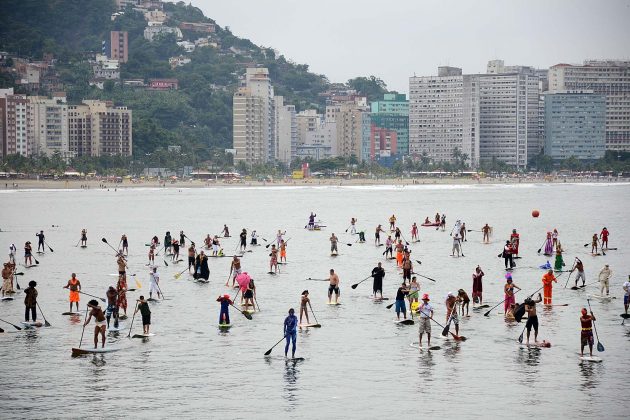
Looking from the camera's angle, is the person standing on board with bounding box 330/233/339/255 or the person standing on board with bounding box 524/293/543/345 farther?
the person standing on board with bounding box 330/233/339/255

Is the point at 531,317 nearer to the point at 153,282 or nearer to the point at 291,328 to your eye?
the point at 291,328

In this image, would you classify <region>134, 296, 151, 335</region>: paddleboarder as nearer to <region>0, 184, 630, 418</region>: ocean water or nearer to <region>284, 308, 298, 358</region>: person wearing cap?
<region>0, 184, 630, 418</region>: ocean water

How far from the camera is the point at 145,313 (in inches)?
1296

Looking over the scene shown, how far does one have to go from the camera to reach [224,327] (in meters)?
35.4

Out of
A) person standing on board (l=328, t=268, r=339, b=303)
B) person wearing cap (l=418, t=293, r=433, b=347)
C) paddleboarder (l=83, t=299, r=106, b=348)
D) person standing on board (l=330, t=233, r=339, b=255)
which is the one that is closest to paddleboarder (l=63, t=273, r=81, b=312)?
paddleboarder (l=83, t=299, r=106, b=348)

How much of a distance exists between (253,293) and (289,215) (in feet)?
262

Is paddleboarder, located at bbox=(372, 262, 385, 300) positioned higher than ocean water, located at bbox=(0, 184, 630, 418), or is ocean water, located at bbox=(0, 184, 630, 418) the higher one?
paddleboarder, located at bbox=(372, 262, 385, 300)

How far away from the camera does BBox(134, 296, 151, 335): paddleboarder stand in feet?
106

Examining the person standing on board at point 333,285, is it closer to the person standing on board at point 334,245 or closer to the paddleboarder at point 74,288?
the paddleboarder at point 74,288

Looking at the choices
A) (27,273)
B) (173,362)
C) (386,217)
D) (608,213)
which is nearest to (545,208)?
(608,213)

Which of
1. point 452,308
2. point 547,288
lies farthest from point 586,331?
point 547,288

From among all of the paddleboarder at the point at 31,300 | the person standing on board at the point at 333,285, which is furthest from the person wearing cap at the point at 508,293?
the paddleboarder at the point at 31,300

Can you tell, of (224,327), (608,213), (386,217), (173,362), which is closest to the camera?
(173,362)

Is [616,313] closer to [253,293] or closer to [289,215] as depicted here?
[253,293]
